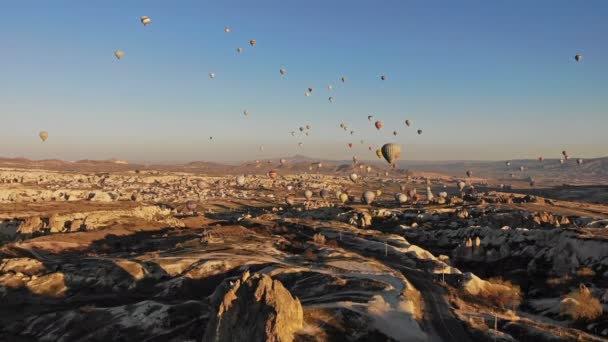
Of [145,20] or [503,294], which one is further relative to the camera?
[145,20]

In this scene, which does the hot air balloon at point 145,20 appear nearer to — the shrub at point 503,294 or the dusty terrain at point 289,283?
the dusty terrain at point 289,283

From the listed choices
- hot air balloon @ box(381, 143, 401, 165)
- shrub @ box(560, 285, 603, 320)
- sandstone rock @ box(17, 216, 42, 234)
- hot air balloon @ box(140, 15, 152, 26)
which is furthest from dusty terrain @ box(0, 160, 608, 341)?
hot air balloon @ box(140, 15, 152, 26)

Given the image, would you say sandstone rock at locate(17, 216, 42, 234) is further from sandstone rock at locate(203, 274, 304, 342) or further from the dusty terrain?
sandstone rock at locate(203, 274, 304, 342)

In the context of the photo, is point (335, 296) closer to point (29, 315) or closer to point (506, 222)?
point (29, 315)

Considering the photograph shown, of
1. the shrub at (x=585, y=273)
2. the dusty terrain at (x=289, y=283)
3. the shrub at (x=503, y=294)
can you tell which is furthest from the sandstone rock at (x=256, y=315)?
the shrub at (x=585, y=273)

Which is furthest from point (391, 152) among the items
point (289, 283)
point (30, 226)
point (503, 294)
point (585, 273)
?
point (30, 226)

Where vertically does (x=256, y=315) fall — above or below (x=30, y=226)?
above

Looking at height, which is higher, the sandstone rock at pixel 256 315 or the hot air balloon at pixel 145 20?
the hot air balloon at pixel 145 20

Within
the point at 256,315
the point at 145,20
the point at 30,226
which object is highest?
the point at 145,20

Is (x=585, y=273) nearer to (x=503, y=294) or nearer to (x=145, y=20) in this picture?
(x=503, y=294)

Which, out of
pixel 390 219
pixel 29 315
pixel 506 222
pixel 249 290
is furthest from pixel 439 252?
pixel 29 315
